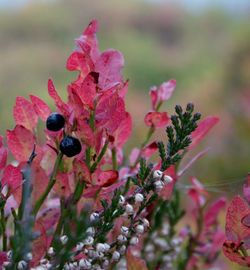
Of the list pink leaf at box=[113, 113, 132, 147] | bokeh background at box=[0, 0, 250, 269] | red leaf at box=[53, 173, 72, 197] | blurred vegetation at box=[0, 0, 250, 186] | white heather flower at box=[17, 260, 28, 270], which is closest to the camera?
white heather flower at box=[17, 260, 28, 270]

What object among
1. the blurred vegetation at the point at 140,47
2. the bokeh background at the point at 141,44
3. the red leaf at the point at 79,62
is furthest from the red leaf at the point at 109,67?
the bokeh background at the point at 141,44

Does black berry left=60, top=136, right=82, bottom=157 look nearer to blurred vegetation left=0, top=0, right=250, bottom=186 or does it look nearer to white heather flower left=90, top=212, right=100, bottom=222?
white heather flower left=90, top=212, right=100, bottom=222

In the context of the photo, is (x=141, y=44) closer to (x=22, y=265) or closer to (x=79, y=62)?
(x=79, y=62)

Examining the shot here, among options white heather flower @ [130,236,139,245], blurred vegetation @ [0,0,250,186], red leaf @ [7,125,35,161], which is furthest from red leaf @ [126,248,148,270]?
blurred vegetation @ [0,0,250,186]

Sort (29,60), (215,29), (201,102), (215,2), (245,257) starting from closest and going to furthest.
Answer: (245,257) → (201,102) → (29,60) → (215,29) → (215,2)

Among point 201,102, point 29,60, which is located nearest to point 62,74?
point 29,60

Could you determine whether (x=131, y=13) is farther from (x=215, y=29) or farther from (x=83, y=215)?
(x=83, y=215)

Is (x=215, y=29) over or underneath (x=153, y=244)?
over
